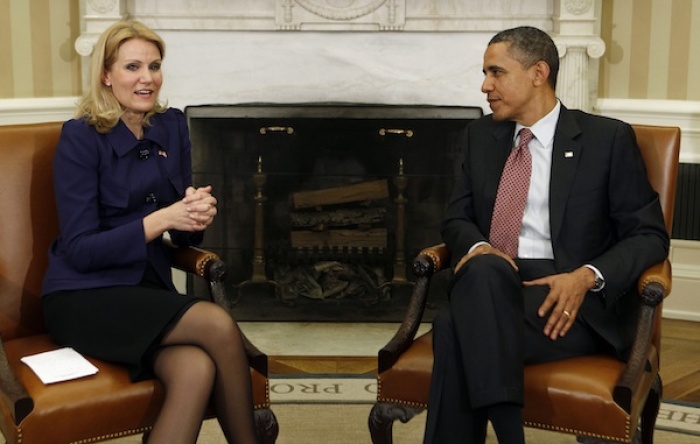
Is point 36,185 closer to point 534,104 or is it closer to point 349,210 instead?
point 534,104

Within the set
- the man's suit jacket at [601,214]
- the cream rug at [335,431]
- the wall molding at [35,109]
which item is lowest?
the cream rug at [335,431]

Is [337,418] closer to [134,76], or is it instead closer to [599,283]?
[599,283]

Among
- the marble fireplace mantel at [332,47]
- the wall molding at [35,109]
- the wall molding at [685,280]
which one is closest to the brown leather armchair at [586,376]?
the marble fireplace mantel at [332,47]

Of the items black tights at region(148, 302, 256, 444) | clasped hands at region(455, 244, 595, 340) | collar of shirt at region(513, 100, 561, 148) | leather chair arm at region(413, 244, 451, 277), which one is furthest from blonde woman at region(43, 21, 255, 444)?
collar of shirt at region(513, 100, 561, 148)

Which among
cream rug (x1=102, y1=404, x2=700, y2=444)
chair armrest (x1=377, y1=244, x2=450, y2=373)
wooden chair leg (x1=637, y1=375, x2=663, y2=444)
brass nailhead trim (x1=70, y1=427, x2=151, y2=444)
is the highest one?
chair armrest (x1=377, y1=244, x2=450, y2=373)

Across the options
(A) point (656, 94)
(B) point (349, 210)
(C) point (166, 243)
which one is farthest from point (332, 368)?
(A) point (656, 94)

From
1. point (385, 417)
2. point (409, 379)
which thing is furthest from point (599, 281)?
point (385, 417)

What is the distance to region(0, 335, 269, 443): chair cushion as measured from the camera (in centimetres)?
253

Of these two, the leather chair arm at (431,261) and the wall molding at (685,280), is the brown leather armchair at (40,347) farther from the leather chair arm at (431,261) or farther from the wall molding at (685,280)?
the wall molding at (685,280)

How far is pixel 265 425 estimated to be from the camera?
9.32ft

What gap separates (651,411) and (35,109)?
2.89 m

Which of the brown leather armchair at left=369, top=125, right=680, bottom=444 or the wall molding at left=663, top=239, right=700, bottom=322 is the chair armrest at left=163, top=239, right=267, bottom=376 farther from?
the wall molding at left=663, top=239, right=700, bottom=322

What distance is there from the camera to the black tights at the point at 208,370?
267cm

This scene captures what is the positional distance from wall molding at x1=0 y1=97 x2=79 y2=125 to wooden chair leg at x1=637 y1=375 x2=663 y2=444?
111 inches
